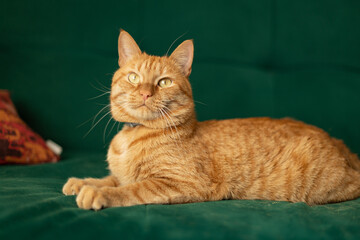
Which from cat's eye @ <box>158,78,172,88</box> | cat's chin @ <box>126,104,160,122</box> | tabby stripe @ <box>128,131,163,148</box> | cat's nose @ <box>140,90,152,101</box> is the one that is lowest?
tabby stripe @ <box>128,131,163,148</box>

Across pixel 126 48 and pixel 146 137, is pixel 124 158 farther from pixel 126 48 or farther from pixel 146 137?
pixel 126 48

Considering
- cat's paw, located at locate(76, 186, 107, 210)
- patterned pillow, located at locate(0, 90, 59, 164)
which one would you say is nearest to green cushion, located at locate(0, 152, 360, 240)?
cat's paw, located at locate(76, 186, 107, 210)

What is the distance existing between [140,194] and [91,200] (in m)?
0.25

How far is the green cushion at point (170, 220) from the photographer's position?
1.15 metres

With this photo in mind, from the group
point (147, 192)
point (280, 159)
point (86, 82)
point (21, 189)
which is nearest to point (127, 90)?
point (147, 192)

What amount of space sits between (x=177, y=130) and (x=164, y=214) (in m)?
0.66

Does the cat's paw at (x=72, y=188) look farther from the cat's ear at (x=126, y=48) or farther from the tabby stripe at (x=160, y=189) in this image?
the cat's ear at (x=126, y=48)

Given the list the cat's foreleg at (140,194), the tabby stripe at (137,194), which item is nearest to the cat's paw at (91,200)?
the cat's foreleg at (140,194)

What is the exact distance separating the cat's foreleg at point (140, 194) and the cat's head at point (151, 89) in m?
0.40

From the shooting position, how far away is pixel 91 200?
142 centimetres

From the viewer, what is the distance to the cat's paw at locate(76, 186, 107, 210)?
4.61ft

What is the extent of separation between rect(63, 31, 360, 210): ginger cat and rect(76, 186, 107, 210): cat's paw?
296 mm

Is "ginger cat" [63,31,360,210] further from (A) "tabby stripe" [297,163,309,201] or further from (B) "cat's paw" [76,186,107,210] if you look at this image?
(B) "cat's paw" [76,186,107,210]

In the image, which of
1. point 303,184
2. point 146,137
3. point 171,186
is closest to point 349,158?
point 303,184
